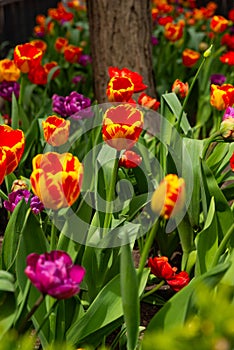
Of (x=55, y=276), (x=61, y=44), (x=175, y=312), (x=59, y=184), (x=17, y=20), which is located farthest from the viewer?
(x=17, y=20)

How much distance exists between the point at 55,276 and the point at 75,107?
5.74ft

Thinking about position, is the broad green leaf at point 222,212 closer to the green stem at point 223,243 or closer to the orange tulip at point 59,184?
the green stem at point 223,243

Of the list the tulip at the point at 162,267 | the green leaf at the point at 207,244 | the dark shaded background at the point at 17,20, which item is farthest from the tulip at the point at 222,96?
the dark shaded background at the point at 17,20

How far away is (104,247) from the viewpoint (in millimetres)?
2039

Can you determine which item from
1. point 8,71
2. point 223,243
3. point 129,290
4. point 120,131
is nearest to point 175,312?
point 129,290

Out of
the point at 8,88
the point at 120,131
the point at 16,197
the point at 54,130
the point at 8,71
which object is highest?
the point at 120,131

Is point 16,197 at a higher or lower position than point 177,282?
higher

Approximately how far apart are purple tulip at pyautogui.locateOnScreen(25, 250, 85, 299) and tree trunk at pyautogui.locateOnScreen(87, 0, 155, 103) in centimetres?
278

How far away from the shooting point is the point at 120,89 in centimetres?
215

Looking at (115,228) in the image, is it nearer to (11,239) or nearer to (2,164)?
(11,239)

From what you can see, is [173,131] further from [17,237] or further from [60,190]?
[60,190]

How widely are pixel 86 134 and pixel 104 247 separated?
111 centimetres

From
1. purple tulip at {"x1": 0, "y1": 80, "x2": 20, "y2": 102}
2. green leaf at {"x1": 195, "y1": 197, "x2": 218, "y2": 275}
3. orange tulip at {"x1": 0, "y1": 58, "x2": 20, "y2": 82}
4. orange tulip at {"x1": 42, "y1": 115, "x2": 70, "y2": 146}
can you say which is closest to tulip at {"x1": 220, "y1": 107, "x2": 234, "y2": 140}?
green leaf at {"x1": 195, "y1": 197, "x2": 218, "y2": 275}

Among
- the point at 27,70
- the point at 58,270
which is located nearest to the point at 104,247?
the point at 58,270
